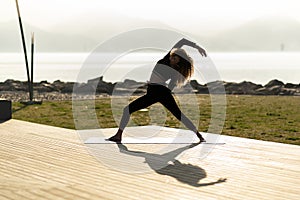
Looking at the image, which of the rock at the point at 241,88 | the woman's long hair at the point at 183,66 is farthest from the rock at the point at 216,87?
the woman's long hair at the point at 183,66

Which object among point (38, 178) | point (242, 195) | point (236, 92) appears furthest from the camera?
point (236, 92)

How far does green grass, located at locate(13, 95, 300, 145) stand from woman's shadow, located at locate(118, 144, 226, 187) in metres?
2.41

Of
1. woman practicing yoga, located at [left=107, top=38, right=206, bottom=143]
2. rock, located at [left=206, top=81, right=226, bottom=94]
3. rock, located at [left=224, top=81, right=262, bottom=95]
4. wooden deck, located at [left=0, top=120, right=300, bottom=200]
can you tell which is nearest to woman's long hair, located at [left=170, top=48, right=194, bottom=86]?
woman practicing yoga, located at [left=107, top=38, right=206, bottom=143]

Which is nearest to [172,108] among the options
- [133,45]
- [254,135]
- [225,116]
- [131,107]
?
[131,107]

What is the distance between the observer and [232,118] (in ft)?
30.9

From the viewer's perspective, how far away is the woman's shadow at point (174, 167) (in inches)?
135

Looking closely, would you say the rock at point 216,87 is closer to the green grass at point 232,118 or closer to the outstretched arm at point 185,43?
the green grass at point 232,118

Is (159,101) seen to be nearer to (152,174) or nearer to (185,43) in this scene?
(185,43)

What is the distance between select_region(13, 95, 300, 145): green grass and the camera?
7.59 m

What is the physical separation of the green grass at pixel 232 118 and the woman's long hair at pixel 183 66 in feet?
7.27

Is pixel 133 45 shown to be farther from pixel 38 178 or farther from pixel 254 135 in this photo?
pixel 254 135

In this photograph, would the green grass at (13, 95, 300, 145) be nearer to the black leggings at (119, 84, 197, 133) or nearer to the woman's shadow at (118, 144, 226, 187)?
the black leggings at (119, 84, 197, 133)

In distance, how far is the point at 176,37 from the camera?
16.3 feet

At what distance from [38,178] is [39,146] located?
1.43 metres
